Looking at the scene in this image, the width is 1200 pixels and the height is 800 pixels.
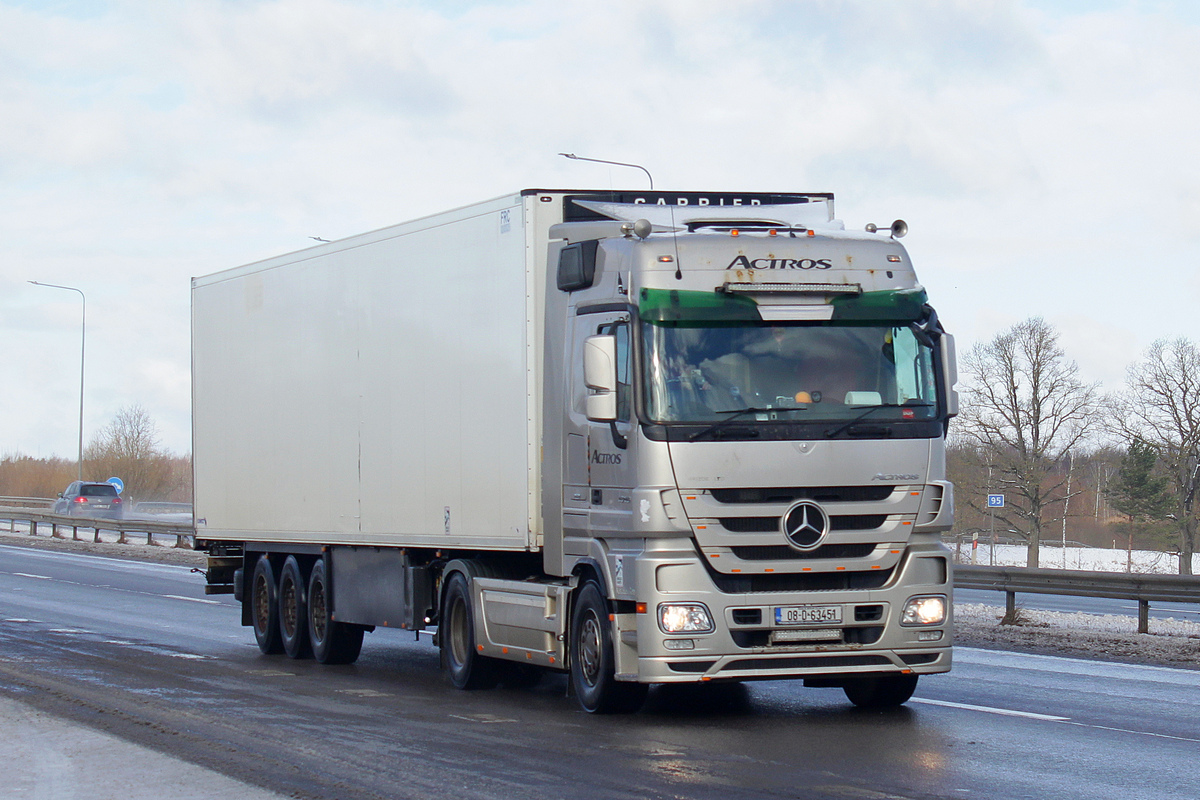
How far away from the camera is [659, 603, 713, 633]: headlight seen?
9.88 metres

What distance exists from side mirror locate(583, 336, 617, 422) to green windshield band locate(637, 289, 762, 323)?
334 millimetres

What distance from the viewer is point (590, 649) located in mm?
10781

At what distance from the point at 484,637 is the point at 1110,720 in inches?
185

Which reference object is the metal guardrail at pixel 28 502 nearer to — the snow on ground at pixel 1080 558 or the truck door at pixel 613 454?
the snow on ground at pixel 1080 558

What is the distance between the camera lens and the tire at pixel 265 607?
54.3 feet

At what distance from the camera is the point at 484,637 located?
12203 mm

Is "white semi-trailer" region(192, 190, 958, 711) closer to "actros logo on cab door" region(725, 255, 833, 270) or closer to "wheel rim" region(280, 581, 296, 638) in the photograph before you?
"actros logo on cab door" region(725, 255, 833, 270)

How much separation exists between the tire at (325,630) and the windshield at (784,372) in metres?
6.35

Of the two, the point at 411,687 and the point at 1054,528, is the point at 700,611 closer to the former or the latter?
the point at 411,687

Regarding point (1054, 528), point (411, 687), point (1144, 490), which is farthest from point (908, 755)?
point (1054, 528)

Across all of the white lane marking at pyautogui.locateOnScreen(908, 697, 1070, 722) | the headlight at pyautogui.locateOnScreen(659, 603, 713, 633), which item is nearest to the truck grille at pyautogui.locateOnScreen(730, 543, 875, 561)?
the headlight at pyautogui.locateOnScreen(659, 603, 713, 633)

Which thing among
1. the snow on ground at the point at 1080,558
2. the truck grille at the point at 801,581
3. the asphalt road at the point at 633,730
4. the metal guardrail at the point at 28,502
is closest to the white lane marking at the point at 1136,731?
the asphalt road at the point at 633,730

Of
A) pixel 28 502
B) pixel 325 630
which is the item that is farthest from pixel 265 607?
pixel 28 502

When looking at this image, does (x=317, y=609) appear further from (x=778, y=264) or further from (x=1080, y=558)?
(x=1080, y=558)
